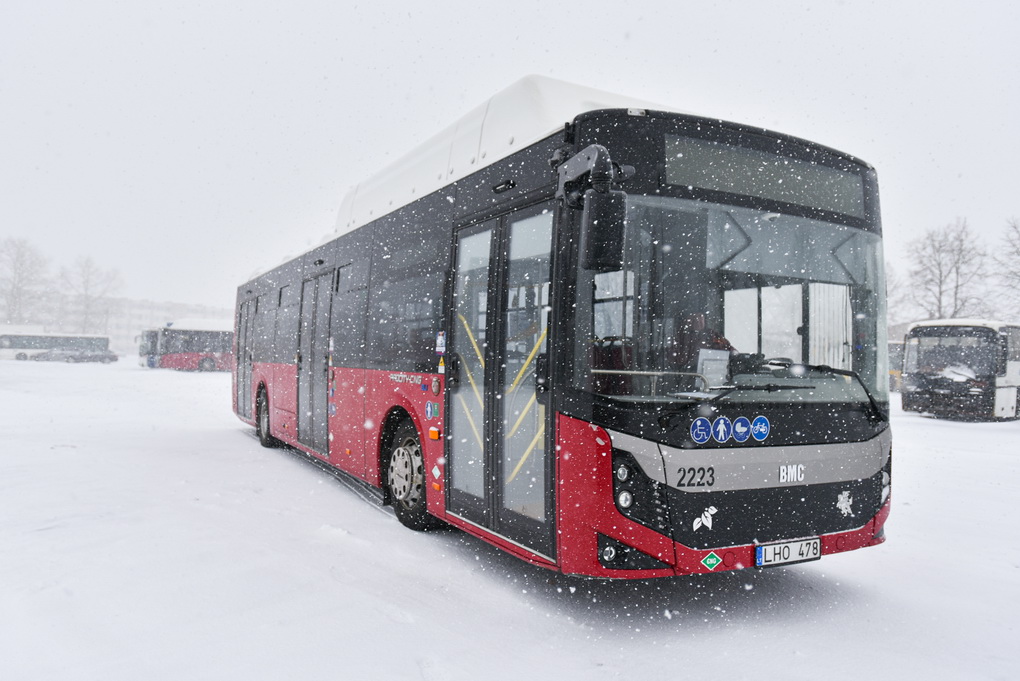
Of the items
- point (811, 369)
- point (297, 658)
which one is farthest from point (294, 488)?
point (811, 369)

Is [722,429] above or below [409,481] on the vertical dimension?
above

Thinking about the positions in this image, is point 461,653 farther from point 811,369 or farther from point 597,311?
point 811,369

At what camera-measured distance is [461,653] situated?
3.69 metres

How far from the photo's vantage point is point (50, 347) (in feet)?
201

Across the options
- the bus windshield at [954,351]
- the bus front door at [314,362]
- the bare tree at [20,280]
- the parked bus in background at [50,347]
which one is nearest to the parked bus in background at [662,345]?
the bus front door at [314,362]

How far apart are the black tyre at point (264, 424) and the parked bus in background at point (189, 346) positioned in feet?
123

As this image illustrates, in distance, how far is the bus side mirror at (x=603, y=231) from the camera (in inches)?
144

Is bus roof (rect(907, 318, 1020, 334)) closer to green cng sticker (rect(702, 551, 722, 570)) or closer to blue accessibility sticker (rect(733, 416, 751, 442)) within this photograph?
blue accessibility sticker (rect(733, 416, 751, 442))

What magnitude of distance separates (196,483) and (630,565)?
5940 mm

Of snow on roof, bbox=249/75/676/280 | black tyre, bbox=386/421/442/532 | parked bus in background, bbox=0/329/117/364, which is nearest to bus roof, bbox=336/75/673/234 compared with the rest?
snow on roof, bbox=249/75/676/280

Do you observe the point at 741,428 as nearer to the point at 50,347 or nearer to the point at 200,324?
the point at 200,324

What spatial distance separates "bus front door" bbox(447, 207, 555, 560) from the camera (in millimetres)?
4418

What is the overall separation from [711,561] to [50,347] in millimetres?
70612

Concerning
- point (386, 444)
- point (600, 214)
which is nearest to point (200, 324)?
point (386, 444)
